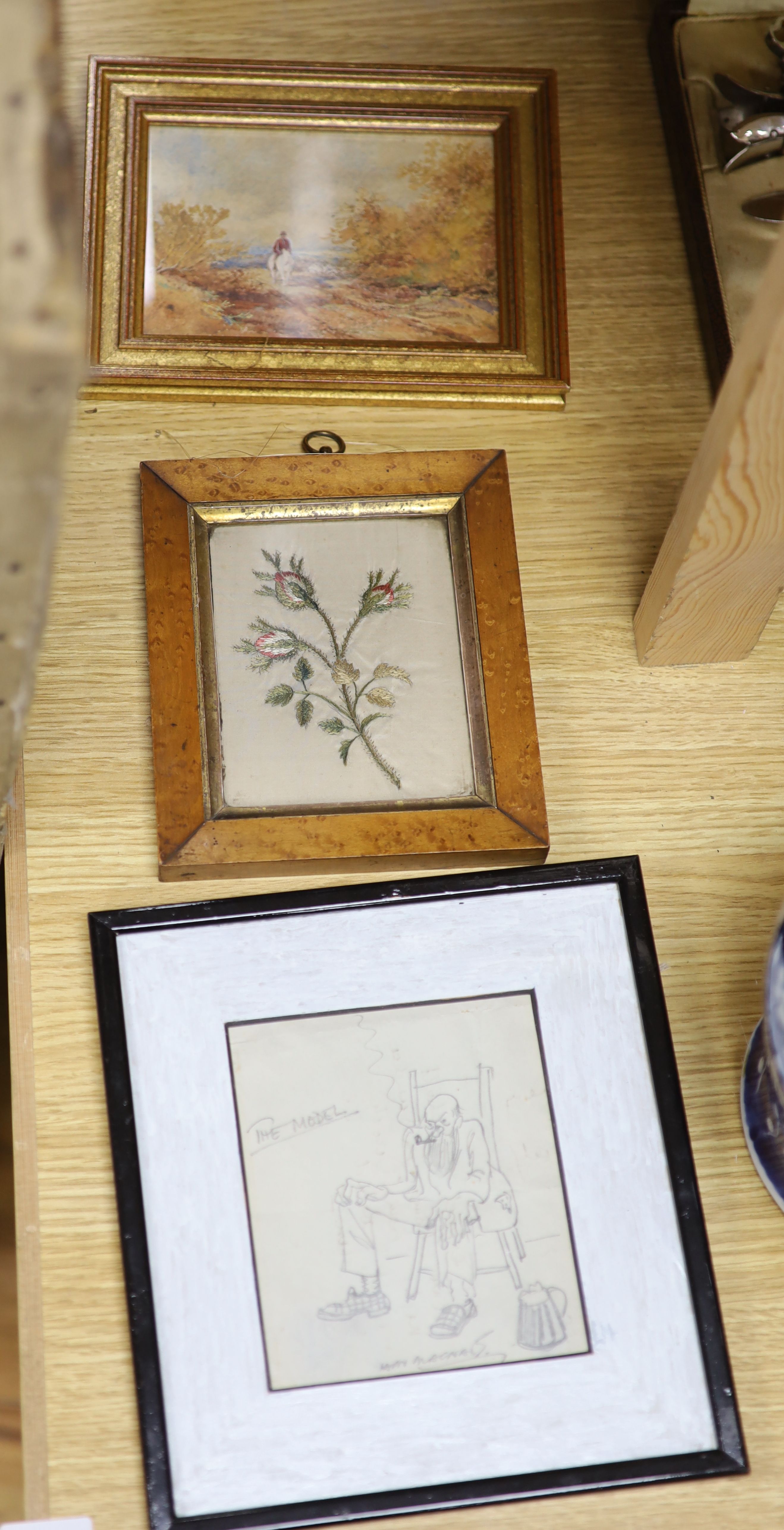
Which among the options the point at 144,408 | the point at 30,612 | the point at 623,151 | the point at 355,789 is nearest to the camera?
the point at 30,612

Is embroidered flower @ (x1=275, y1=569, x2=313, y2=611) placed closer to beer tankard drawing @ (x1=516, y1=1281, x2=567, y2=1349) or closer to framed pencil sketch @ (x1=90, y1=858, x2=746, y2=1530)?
framed pencil sketch @ (x1=90, y1=858, x2=746, y2=1530)

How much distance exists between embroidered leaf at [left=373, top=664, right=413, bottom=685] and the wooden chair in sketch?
243mm

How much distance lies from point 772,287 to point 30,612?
37cm

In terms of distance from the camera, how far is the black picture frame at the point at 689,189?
853mm

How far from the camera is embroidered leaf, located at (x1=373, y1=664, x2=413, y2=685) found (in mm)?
749

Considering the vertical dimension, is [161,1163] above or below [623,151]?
below

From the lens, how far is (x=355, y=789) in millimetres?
721

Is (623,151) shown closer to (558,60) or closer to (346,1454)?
(558,60)

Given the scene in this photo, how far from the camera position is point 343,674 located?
0.75 m

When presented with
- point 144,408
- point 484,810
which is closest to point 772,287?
point 484,810

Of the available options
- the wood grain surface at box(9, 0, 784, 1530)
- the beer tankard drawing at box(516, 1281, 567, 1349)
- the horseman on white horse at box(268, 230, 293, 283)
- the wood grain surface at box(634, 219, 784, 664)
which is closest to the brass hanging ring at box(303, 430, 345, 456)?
the wood grain surface at box(9, 0, 784, 1530)
